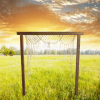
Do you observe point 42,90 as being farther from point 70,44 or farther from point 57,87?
point 70,44

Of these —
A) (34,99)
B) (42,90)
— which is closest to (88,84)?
(42,90)

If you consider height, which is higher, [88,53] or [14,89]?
[88,53]

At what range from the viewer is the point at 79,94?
3.76m

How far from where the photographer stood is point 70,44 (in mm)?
3865

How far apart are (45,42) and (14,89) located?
125 inches

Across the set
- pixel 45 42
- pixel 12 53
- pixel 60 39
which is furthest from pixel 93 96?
pixel 12 53

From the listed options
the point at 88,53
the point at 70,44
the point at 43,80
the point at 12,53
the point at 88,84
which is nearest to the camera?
the point at 70,44

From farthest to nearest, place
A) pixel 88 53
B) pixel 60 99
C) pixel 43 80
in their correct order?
pixel 88 53, pixel 43 80, pixel 60 99

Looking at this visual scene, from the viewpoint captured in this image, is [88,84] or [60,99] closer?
[60,99]

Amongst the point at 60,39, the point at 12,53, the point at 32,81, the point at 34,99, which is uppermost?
the point at 60,39

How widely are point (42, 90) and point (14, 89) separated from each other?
1.58 metres

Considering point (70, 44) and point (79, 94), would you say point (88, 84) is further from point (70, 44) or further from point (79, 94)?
point (70, 44)

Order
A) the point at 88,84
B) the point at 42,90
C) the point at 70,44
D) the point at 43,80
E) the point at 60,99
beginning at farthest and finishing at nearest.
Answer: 1. the point at 43,80
2. the point at 88,84
3. the point at 42,90
4. the point at 70,44
5. the point at 60,99

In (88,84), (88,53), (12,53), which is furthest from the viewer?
(12,53)
